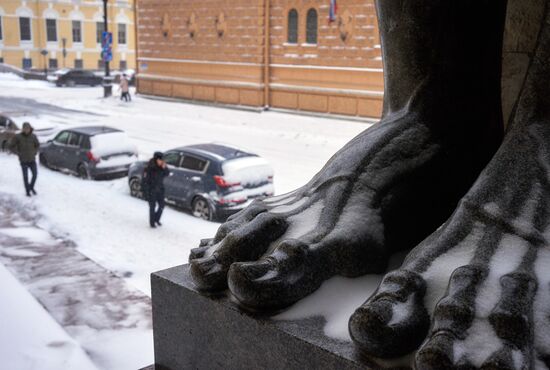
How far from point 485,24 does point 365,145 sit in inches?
27.2

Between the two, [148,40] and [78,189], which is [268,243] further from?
[148,40]

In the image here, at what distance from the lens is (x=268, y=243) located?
7.82 feet

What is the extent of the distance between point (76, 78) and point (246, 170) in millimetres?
36849

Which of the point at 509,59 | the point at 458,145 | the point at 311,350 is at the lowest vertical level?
the point at 311,350

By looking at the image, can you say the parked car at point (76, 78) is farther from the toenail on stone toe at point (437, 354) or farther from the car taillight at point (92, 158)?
the toenail on stone toe at point (437, 354)

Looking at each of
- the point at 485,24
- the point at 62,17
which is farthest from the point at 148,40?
the point at 485,24

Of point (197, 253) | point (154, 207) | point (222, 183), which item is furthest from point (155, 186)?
point (197, 253)

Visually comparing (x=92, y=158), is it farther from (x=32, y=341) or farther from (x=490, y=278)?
(x=490, y=278)

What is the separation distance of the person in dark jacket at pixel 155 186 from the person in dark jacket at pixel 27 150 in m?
3.38

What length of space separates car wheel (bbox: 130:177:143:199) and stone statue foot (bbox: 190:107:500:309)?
12.5 m

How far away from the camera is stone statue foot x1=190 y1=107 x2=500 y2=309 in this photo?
7.22ft

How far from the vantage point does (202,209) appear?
13.1 m

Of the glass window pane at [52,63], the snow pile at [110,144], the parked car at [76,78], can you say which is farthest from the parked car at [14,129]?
the glass window pane at [52,63]

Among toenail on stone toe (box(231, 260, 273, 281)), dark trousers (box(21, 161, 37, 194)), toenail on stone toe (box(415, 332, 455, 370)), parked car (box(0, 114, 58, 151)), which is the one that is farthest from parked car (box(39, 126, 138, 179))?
toenail on stone toe (box(415, 332, 455, 370))
